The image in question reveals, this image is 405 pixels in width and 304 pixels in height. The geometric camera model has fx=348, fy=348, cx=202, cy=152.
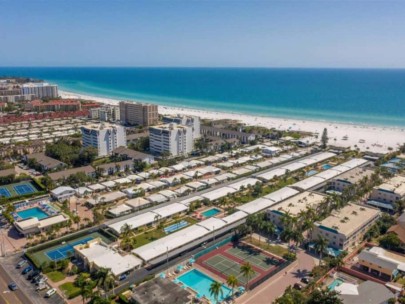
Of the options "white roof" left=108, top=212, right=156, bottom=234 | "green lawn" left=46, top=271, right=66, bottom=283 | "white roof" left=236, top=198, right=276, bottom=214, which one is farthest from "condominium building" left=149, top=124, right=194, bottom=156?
"green lawn" left=46, top=271, right=66, bottom=283

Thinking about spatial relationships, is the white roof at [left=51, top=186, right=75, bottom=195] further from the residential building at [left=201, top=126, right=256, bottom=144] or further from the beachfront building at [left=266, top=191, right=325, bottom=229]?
the residential building at [left=201, top=126, right=256, bottom=144]

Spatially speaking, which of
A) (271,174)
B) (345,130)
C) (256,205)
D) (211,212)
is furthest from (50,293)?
(345,130)

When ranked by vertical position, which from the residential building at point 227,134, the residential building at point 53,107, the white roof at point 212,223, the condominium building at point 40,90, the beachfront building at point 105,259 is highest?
the condominium building at point 40,90

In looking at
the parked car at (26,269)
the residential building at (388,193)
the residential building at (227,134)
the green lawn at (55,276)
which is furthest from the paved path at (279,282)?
the residential building at (227,134)

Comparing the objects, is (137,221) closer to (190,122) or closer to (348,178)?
(348,178)

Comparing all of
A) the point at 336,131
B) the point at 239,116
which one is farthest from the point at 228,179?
the point at 239,116

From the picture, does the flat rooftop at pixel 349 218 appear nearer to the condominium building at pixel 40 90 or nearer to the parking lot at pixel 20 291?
the parking lot at pixel 20 291
